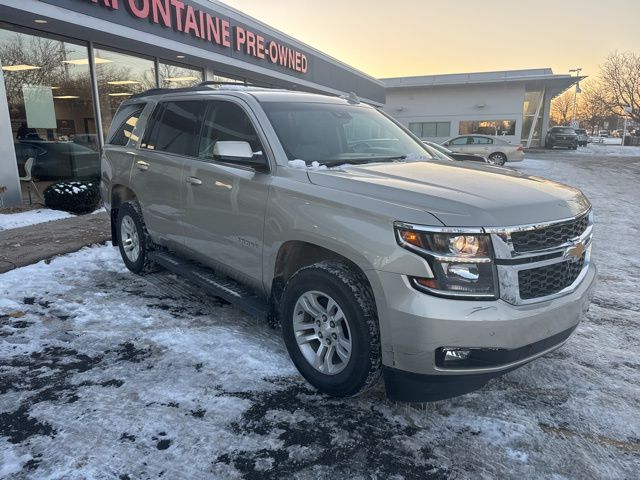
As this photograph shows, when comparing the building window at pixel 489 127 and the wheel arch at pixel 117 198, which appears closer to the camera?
the wheel arch at pixel 117 198

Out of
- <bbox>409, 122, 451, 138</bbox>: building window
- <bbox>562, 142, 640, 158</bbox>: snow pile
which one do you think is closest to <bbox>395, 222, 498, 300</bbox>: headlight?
<bbox>562, 142, 640, 158</bbox>: snow pile

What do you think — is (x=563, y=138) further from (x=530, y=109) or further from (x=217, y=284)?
(x=217, y=284)

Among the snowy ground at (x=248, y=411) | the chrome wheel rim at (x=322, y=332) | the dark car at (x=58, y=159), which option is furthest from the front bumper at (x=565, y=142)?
the chrome wheel rim at (x=322, y=332)

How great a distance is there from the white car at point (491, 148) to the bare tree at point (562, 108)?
8214 centimetres

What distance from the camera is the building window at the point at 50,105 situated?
9.02 metres

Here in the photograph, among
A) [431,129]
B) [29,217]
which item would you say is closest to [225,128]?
[29,217]

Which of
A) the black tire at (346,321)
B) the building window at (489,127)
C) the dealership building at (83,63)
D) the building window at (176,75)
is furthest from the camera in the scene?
the building window at (489,127)

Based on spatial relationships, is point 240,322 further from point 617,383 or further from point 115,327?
point 617,383

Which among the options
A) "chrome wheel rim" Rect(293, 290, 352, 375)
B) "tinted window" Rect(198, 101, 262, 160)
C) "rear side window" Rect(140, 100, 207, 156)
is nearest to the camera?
"chrome wheel rim" Rect(293, 290, 352, 375)

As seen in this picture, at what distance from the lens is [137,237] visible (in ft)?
17.6

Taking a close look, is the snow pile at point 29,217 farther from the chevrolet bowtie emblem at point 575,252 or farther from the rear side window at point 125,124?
the chevrolet bowtie emblem at point 575,252

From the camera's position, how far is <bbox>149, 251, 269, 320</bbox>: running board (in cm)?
366

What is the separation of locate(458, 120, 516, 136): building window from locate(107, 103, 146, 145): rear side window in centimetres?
3597

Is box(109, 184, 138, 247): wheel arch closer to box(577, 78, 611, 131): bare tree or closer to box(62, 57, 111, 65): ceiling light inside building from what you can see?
box(62, 57, 111, 65): ceiling light inside building
